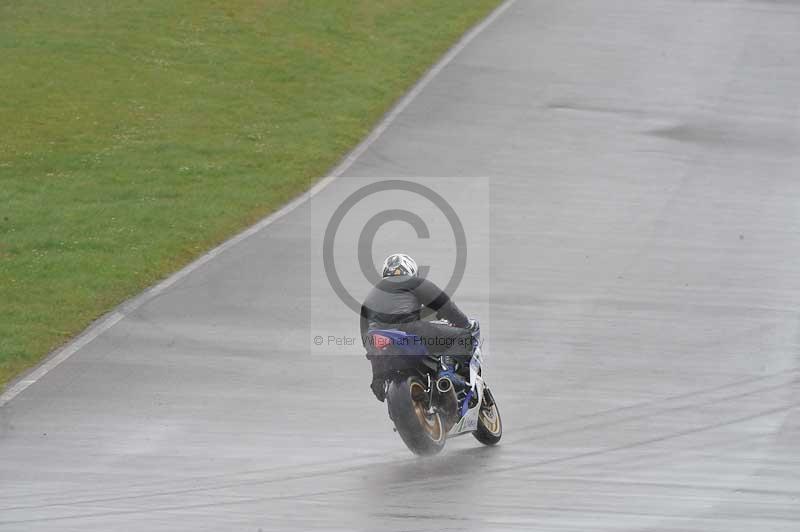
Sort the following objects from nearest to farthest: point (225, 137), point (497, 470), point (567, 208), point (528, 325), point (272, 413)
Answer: point (497, 470) < point (272, 413) < point (528, 325) < point (567, 208) < point (225, 137)

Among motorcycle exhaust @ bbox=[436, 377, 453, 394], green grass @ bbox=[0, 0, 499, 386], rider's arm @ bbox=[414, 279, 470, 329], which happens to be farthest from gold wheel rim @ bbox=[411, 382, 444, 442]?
green grass @ bbox=[0, 0, 499, 386]

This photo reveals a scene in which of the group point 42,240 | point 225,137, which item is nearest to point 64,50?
point 225,137

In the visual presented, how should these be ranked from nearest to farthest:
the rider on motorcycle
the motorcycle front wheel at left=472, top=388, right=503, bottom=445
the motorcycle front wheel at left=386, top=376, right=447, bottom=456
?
the motorcycle front wheel at left=386, top=376, right=447, bottom=456
the rider on motorcycle
the motorcycle front wheel at left=472, top=388, right=503, bottom=445

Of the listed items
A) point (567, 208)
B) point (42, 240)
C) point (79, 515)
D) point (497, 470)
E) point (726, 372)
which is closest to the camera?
point (79, 515)

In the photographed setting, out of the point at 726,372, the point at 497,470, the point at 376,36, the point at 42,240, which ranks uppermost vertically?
the point at 497,470

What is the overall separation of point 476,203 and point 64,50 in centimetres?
1491

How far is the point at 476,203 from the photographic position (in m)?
23.0

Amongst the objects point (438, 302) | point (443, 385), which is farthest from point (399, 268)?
point (443, 385)

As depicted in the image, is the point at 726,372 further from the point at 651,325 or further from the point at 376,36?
the point at 376,36

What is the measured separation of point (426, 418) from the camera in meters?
12.1

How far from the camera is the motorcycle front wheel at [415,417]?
11664 millimetres

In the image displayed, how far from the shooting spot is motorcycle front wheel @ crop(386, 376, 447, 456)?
11664mm

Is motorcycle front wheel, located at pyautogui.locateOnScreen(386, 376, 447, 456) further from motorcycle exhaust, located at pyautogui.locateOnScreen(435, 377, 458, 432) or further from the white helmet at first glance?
the white helmet

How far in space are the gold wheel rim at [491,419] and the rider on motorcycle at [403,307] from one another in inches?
33.5
